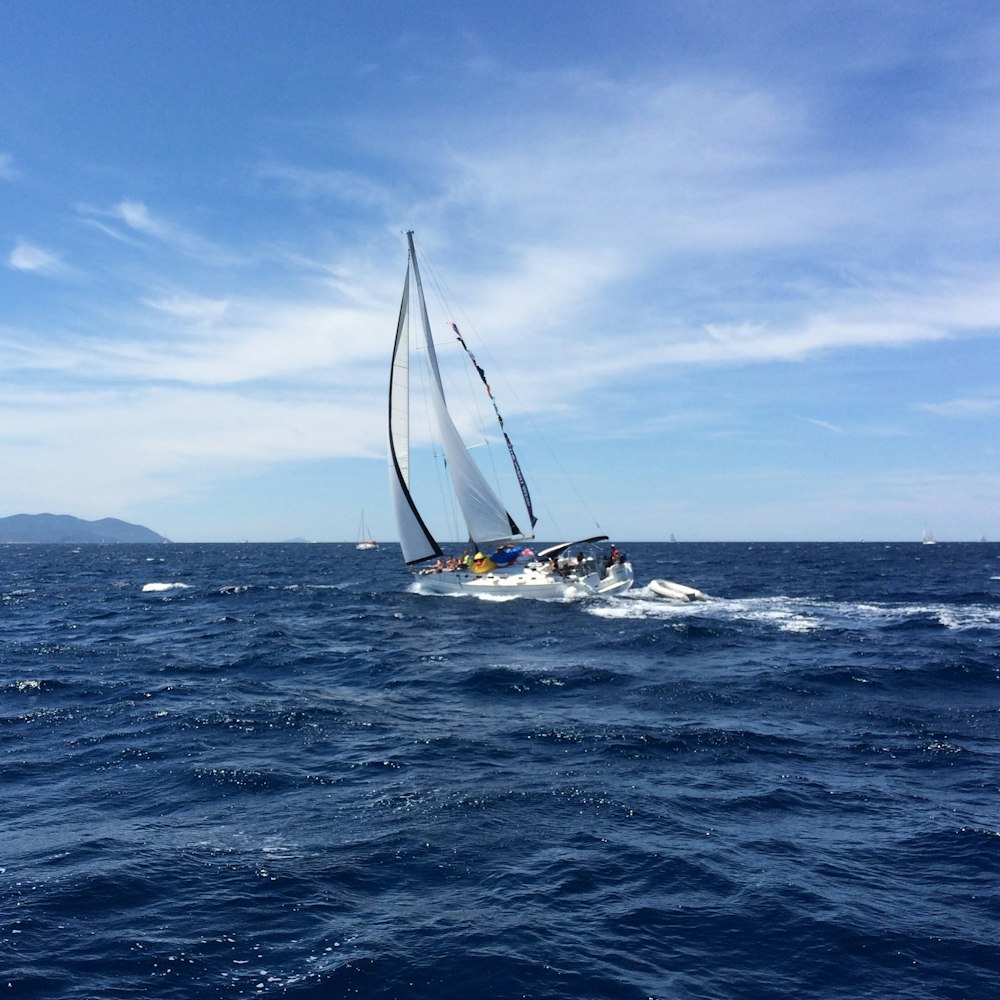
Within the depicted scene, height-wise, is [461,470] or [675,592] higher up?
[461,470]

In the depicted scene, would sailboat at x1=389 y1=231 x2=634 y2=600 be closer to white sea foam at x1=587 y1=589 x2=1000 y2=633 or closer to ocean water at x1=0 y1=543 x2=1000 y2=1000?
white sea foam at x1=587 y1=589 x2=1000 y2=633

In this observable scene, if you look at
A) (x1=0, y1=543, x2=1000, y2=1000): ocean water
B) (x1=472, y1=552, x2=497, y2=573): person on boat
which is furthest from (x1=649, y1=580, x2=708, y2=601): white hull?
(x1=0, y1=543, x2=1000, y2=1000): ocean water

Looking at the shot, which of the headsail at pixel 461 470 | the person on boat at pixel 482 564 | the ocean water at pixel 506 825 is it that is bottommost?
the ocean water at pixel 506 825

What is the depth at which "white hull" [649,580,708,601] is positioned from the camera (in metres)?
38.6

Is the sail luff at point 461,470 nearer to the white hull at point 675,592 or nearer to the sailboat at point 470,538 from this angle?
the sailboat at point 470,538

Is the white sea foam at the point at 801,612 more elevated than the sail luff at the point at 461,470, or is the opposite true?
the sail luff at the point at 461,470

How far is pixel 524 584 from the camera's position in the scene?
36.6 m

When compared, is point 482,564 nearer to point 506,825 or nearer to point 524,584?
point 524,584

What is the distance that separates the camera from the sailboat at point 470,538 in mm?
37000

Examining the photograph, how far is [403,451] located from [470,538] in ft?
19.6

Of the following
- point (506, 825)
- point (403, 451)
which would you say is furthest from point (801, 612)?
point (506, 825)

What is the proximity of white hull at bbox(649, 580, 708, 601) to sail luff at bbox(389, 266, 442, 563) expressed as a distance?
40.1 feet

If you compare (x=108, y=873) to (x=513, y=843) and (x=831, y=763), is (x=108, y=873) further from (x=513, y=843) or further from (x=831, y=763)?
(x=831, y=763)

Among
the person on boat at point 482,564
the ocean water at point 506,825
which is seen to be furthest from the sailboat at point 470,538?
the ocean water at point 506,825
